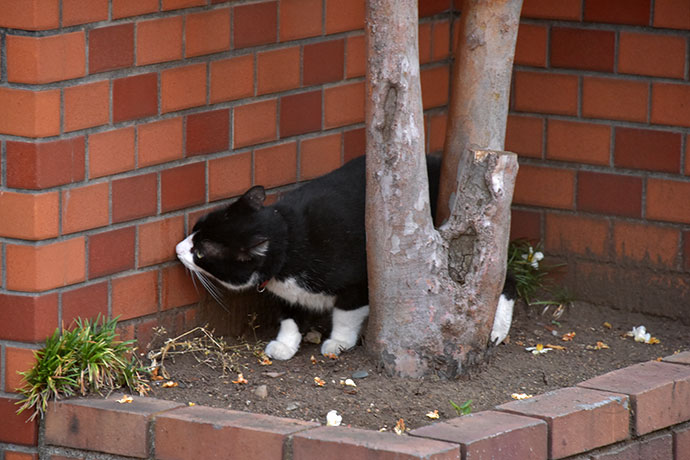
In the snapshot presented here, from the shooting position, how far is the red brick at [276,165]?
428cm

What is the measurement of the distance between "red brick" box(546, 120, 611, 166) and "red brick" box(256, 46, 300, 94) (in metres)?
1.08

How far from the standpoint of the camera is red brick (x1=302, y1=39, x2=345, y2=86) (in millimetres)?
4359

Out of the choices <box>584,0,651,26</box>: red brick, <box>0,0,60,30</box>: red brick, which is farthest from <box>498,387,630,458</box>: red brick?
<box>0,0,60,30</box>: red brick

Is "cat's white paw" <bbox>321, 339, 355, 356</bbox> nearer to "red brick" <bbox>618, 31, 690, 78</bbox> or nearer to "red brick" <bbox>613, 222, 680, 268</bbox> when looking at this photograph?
"red brick" <bbox>613, 222, 680, 268</bbox>

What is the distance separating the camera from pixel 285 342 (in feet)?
13.7

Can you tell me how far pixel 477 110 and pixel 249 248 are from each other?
87cm

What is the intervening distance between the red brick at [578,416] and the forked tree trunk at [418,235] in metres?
0.35

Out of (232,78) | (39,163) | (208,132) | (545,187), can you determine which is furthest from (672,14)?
(39,163)

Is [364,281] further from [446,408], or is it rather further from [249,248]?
[446,408]

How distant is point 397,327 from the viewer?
3.83 m

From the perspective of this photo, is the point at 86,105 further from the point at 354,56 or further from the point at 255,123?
the point at 354,56

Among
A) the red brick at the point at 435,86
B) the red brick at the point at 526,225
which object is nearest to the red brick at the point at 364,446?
the red brick at the point at 526,225

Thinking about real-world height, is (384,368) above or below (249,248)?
below

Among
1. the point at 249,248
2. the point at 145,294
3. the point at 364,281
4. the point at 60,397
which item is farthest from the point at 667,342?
the point at 60,397
